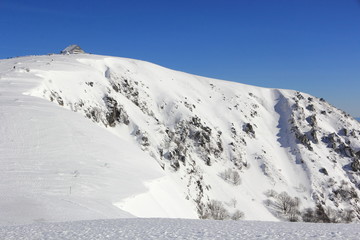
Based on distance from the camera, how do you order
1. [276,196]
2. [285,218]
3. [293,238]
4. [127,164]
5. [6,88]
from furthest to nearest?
[276,196] → [285,218] → [6,88] → [127,164] → [293,238]

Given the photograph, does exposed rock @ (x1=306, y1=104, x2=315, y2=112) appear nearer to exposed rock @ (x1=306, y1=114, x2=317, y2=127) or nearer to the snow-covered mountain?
the snow-covered mountain

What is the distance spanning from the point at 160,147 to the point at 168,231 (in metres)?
41.7

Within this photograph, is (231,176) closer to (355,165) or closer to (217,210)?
(217,210)

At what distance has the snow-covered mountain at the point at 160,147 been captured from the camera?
10.7 meters

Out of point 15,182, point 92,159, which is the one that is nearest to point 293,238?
point 15,182

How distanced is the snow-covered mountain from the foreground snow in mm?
1391

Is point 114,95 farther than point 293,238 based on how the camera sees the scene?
Yes

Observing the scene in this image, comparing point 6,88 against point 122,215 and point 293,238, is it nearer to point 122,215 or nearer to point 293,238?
point 122,215

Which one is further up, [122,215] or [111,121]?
[111,121]

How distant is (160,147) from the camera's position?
47938mm

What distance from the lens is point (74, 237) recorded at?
231 inches

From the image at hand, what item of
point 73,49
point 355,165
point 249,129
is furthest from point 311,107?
point 73,49

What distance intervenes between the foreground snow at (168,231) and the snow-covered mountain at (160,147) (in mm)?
1391

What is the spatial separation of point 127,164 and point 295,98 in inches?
3250
